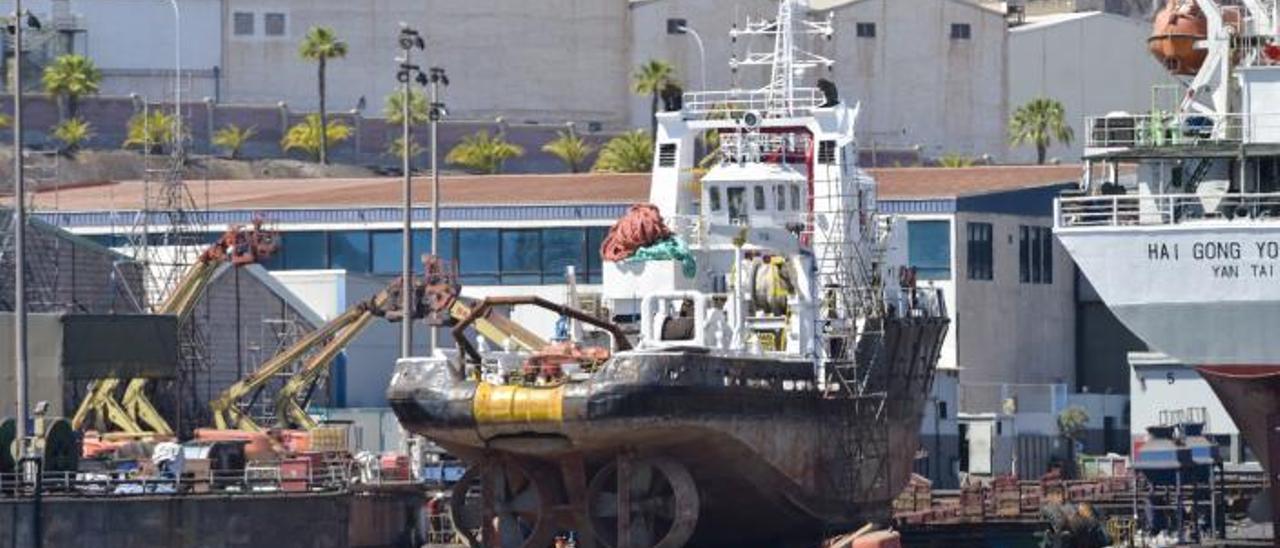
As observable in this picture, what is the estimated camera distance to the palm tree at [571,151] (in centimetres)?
14575

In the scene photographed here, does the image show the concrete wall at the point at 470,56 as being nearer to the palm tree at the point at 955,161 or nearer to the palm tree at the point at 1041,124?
the palm tree at the point at 955,161

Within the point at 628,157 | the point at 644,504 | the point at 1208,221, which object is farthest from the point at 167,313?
the point at 628,157

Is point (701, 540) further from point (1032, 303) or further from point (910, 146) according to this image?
point (910, 146)

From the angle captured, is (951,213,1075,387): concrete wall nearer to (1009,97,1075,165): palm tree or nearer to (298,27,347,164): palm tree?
(1009,97,1075,165): palm tree

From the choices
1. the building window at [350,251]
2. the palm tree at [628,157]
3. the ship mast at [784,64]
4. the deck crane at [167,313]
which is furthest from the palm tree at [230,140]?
the ship mast at [784,64]

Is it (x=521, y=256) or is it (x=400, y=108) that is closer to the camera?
(x=521, y=256)

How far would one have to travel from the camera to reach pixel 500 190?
362ft

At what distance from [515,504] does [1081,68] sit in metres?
87.6

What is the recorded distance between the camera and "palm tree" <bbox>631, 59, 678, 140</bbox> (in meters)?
149

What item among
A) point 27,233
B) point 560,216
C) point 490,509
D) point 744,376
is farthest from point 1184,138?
point 560,216

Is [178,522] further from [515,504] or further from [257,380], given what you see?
[257,380]

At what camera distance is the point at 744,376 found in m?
68.8

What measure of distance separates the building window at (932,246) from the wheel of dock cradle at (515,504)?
33766mm

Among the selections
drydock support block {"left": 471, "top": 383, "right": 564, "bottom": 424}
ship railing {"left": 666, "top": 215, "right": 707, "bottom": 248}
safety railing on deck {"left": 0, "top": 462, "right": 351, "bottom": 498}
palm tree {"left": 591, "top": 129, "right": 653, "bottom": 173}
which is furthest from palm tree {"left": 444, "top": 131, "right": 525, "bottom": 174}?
drydock support block {"left": 471, "top": 383, "right": 564, "bottom": 424}
